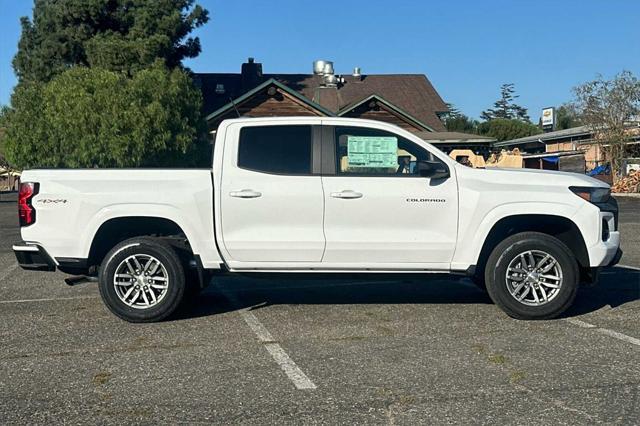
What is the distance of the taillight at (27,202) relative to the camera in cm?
671

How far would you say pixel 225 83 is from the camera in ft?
137

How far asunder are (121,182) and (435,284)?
4.16 meters

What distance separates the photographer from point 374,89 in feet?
145

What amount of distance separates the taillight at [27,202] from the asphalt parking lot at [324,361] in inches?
40.2

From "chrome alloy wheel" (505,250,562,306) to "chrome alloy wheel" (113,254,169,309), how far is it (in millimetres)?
3296

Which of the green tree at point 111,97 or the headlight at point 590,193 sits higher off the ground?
the green tree at point 111,97

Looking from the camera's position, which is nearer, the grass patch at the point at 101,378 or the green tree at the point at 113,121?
the grass patch at the point at 101,378

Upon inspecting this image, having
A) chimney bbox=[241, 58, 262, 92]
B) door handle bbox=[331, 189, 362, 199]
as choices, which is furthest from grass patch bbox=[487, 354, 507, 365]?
A: chimney bbox=[241, 58, 262, 92]

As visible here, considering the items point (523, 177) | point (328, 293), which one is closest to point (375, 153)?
point (523, 177)

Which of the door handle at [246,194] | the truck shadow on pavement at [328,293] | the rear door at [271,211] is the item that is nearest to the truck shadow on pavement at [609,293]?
the truck shadow on pavement at [328,293]

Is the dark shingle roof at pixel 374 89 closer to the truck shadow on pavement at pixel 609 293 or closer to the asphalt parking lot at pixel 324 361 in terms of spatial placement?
the truck shadow on pavement at pixel 609 293

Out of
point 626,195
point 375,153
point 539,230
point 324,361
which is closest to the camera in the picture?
point 324,361

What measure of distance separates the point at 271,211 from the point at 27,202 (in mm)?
2330

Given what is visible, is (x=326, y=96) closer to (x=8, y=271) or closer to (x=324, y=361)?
(x=8, y=271)
